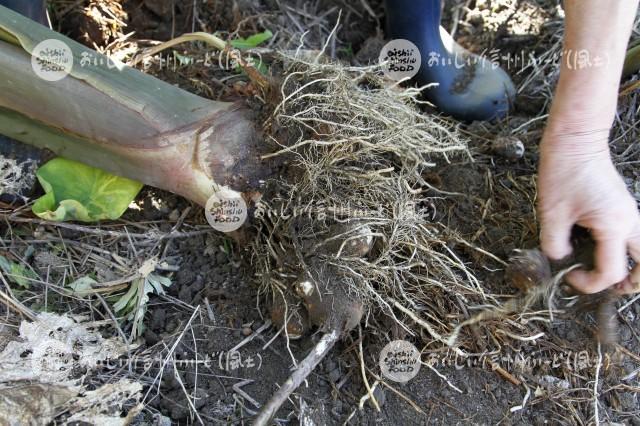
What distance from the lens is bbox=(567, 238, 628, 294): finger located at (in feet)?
3.01

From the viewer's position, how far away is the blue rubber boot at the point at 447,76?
1382mm

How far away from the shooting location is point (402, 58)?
1424 mm

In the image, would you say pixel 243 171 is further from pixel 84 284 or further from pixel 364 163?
pixel 84 284

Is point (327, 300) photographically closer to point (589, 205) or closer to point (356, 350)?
point (356, 350)

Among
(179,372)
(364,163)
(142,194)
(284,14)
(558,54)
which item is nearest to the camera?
(179,372)

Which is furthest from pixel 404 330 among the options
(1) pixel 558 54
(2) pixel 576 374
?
(1) pixel 558 54

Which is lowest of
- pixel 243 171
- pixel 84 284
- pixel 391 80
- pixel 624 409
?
pixel 624 409

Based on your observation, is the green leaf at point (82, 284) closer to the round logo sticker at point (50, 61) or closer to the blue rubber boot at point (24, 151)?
the blue rubber boot at point (24, 151)

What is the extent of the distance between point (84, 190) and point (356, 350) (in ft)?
2.12

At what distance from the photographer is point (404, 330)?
3.50 ft

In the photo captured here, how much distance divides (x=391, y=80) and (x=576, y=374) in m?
0.72

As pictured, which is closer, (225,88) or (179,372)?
(179,372)

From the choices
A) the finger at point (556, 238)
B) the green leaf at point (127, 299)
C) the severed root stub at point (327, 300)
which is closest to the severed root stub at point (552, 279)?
the finger at point (556, 238)

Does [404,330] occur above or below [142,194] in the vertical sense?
below
